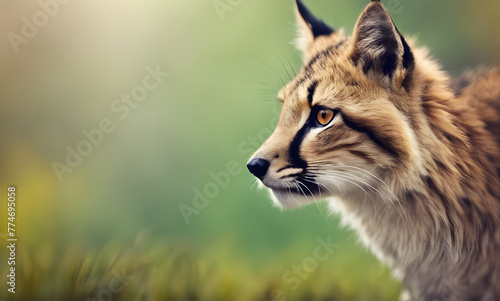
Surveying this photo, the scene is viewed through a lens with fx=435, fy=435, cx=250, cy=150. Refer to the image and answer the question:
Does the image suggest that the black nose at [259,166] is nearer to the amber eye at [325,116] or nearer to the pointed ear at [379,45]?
the amber eye at [325,116]

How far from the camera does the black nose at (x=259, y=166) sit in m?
1.99

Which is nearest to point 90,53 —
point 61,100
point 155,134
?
point 61,100

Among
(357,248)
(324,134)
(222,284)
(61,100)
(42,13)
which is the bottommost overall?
(357,248)

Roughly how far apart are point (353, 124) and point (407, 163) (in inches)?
11.8

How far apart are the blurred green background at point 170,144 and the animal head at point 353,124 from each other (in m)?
0.59

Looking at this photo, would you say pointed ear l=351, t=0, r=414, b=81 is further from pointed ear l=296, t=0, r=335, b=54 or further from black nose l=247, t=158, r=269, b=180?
black nose l=247, t=158, r=269, b=180

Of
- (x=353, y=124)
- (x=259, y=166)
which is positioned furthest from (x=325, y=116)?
(x=259, y=166)

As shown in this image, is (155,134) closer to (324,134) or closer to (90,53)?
(90,53)

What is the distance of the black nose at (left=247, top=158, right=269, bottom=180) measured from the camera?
6.52 ft

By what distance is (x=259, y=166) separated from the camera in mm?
1992

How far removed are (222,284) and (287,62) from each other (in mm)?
1413

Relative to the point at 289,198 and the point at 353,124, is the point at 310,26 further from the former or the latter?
the point at 289,198

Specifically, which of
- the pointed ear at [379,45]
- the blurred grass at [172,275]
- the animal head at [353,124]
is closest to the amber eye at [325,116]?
the animal head at [353,124]

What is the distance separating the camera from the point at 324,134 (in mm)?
1981
